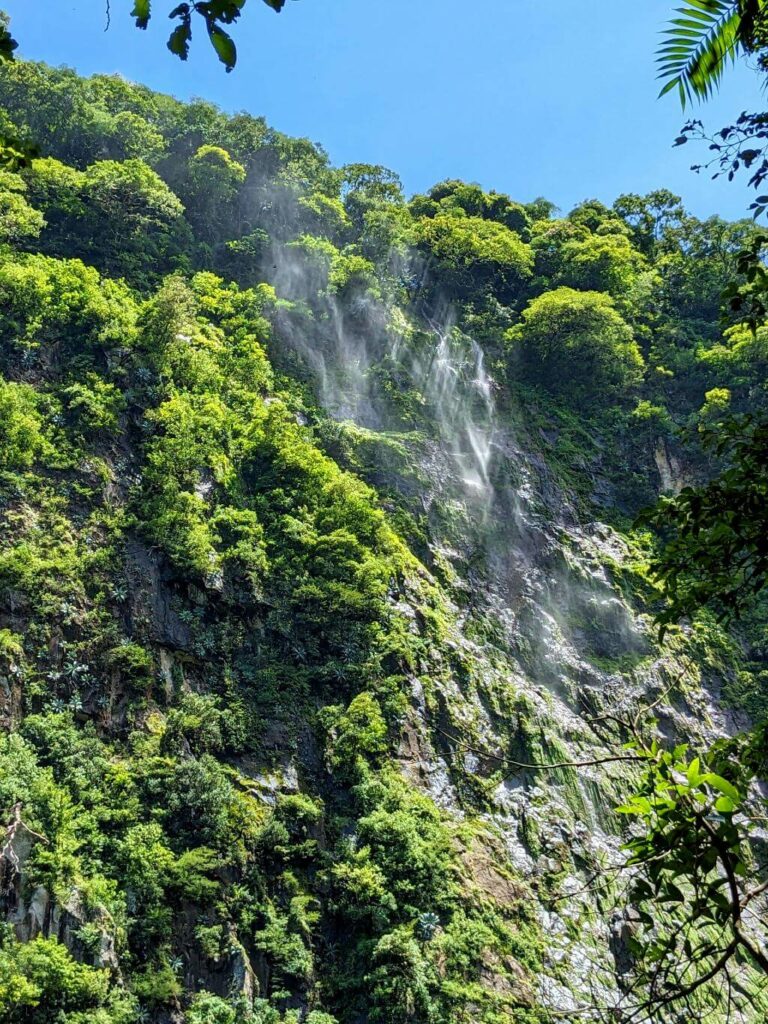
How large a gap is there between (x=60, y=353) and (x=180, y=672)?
345 inches

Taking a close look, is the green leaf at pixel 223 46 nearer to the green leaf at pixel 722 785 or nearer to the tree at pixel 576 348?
the green leaf at pixel 722 785

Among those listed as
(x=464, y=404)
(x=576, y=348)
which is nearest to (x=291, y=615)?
(x=464, y=404)

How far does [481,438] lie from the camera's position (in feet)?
85.5

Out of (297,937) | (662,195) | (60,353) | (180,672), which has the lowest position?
(297,937)

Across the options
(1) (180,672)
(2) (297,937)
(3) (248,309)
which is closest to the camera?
(2) (297,937)

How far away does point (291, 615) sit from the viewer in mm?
17188

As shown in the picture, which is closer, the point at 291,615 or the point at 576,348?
the point at 291,615

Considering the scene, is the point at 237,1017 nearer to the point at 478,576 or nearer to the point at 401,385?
the point at 478,576

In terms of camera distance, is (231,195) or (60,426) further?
(231,195)

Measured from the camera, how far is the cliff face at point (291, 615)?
1160 cm

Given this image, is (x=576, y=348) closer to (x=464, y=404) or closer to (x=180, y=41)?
(x=464, y=404)

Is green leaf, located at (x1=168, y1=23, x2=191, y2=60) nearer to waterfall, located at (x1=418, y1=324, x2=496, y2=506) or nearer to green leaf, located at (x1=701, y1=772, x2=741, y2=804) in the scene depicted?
green leaf, located at (x1=701, y1=772, x2=741, y2=804)

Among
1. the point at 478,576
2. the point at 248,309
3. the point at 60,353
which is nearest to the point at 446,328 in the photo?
the point at 248,309

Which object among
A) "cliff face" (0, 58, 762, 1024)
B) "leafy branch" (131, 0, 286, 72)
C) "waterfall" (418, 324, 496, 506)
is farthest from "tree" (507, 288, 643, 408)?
"leafy branch" (131, 0, 286, 72)
